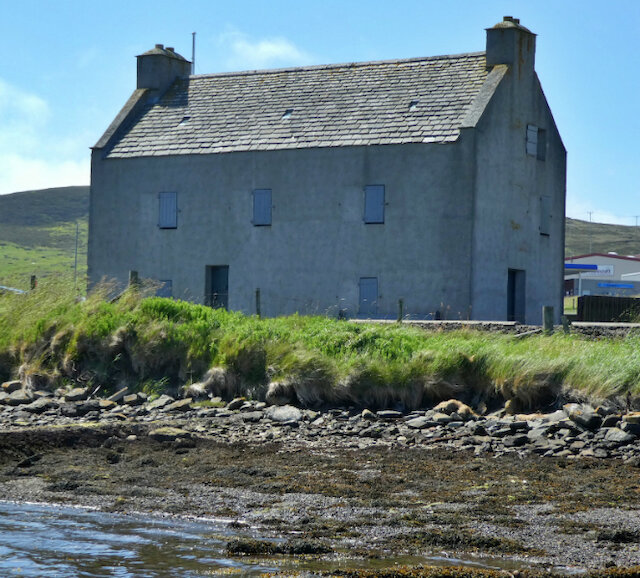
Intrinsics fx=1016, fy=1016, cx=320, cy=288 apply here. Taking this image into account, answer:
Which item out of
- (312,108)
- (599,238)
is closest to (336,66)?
(312,108)

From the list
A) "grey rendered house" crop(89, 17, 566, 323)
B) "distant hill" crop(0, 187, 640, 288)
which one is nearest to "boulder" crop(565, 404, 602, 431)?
"grey rendered house" crop(89, 17, 566, 323)

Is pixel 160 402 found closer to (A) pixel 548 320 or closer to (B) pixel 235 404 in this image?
(B) pixel 235 404

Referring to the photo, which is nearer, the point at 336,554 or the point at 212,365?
the point at 336,554

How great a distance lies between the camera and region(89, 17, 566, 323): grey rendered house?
29.4 meters

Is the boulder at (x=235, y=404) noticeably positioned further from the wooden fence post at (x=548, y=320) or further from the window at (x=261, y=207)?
the window at (x=261, y=207)

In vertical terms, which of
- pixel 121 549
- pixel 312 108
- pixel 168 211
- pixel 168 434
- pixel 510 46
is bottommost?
pixel 121 549

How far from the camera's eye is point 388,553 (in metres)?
9.10

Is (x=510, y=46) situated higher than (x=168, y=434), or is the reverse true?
(x=510, y=46)

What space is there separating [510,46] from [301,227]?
842 centimetres

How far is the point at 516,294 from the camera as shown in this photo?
1251 inches

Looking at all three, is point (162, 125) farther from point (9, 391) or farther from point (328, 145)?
point (9, 391)

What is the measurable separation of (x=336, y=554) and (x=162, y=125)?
26560 mm

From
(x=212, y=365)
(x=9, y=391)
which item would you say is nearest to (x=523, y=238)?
(x=212, y=365)

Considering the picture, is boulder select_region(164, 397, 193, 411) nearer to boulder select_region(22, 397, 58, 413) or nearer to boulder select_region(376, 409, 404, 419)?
boulder select_region(22, 397, 58, 413)
